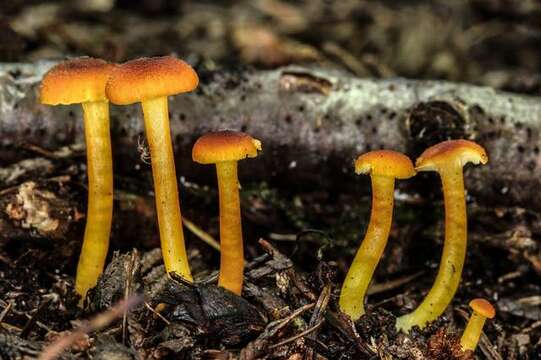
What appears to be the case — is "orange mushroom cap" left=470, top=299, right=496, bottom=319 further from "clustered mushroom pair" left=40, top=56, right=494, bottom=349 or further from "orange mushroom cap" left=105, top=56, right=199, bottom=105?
"orange mushroom cap" left=105, top=56, right=199, bottom=105

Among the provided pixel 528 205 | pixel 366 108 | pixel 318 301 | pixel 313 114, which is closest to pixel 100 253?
pixel 318 301

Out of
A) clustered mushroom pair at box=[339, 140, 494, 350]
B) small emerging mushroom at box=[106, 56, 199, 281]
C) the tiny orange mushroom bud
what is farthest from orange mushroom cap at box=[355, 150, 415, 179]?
small emerging mushroom at box=[106, 56, 199, 281]

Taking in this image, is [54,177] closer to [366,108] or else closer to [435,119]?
[366,108]

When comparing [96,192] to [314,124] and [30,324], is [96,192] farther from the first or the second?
[314,124]

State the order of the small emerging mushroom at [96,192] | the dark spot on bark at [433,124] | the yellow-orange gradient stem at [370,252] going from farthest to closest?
the dark spot on bark at [433,124]
the small emerging mushroom at [96,192]
the yellow-orange gradient stem at [370,252]

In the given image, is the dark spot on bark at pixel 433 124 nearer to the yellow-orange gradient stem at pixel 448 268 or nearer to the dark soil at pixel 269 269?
the dark soil at pixel 269 269

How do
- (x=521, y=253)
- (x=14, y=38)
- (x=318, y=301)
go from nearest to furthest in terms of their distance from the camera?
(x=318, y=301) < (x=521, y=253) < (x=14, y=38)

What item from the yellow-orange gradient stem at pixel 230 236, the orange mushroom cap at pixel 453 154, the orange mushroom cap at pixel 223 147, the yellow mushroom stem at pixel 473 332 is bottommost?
the yellow mushroom stem at pixel 473 332

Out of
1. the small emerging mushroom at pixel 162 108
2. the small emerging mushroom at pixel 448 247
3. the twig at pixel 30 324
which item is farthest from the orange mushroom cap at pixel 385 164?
the twig at pixel 30 324
